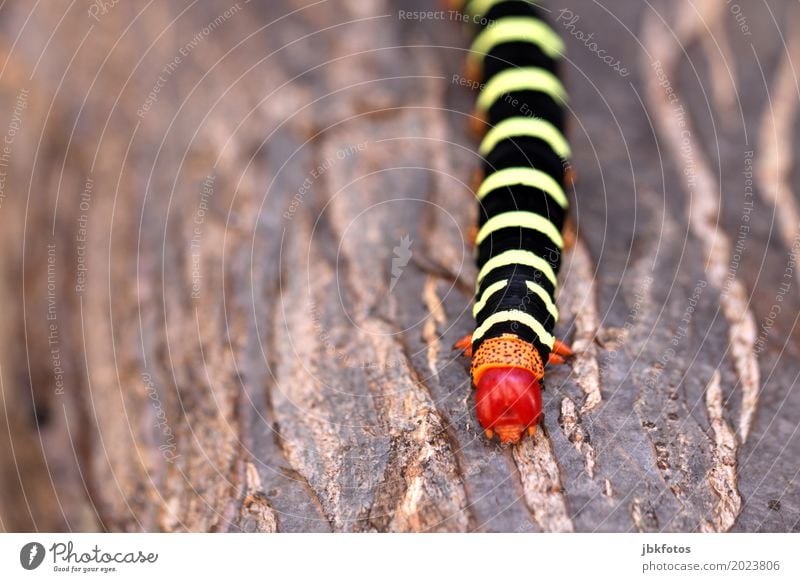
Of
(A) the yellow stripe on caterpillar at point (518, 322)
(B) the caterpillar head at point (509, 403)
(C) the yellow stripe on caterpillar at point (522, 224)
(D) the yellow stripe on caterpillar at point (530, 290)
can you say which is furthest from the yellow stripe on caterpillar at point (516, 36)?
(B) the caterpillar head at point (509, 403)

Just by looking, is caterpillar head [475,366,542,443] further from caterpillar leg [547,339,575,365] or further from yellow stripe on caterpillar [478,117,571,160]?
yellow stripe on caterpillar [478,117,571,160]

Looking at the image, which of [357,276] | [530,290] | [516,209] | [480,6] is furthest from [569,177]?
[480,6]

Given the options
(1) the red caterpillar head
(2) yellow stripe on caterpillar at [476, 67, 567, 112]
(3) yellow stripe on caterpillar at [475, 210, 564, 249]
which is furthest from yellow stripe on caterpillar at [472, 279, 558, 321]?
(2) yellow stripe on caterpillar at [476, 67, 567, 112]

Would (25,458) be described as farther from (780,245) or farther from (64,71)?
(780,245)

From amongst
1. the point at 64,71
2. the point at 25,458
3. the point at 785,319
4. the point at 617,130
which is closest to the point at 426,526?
the point at 785,319

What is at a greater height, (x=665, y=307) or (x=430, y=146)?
(x=430, y=146)

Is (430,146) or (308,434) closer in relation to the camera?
(308,434)

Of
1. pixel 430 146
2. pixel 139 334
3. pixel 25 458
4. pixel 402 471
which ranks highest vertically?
pixel 430 146

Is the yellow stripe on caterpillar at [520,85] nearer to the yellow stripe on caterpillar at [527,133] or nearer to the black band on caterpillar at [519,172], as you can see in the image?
the black band on caterpillar at [519,172]
